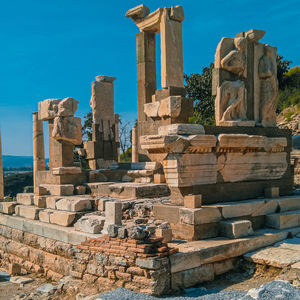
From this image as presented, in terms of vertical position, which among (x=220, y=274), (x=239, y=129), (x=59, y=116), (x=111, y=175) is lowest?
(x=220, y=274)

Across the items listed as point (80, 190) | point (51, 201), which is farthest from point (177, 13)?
point (51, 201)

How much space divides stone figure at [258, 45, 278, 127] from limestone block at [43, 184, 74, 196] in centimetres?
485

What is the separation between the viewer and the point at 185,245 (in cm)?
524

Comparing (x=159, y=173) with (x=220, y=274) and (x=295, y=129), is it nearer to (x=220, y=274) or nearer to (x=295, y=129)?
(x=220, y=274)

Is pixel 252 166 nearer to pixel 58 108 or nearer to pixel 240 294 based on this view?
pixel 240 294

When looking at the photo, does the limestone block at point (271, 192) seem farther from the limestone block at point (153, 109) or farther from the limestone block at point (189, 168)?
the limestone block at point (153, 109)

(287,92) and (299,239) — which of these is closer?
(299,239)

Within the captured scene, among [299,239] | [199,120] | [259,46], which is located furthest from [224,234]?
[199,120]

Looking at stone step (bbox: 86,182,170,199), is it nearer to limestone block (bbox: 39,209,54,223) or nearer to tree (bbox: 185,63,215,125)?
limestone block (bbox: 39,209,54,223)

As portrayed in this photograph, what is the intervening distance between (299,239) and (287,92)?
2151 cm

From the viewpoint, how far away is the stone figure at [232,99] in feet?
23.4

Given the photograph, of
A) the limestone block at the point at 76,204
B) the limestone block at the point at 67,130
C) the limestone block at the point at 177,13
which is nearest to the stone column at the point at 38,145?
the limestone block at the point at 67,130

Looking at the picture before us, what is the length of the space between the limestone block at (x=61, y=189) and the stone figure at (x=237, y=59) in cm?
468

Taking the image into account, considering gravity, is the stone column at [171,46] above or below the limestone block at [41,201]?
above
